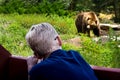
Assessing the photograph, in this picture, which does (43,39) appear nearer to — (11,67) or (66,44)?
(11,67)

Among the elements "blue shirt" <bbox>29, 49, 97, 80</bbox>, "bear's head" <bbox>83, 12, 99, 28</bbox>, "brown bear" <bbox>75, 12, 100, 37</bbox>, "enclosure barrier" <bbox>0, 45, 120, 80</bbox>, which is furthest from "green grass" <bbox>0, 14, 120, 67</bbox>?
"blue shirt" <bbox>29, 49, 97, 80</bbox>

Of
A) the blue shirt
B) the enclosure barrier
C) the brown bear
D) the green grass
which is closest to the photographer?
the blue shirt

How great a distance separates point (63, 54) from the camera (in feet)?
7.77

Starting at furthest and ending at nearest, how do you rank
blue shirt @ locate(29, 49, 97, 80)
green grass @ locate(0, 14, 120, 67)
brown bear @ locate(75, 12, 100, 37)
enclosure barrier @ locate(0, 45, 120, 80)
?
brown bear @ locate(75, 12, 100, 37) < green grass @ locate(0, 14, 120, 67) < enclosure barrier @ locate(0, 45, 120, 80) < blue shirt @ locate(29, 49, 97, 80)

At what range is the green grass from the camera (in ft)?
19.0

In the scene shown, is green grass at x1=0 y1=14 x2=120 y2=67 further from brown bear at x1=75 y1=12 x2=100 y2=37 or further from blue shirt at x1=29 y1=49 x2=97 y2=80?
blue shirt at x1=29 y1=49 x2=97 y2=80

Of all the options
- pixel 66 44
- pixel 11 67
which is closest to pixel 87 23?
pixel 66 44

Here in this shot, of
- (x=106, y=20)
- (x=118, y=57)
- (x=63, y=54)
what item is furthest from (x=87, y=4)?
(x=63, y=54)

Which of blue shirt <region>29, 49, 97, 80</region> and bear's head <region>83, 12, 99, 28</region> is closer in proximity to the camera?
blue shirt <region>29, 49, 97, 80</region>

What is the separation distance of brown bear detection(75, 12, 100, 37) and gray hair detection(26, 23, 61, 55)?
9.46 m

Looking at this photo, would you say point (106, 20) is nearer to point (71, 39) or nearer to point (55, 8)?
point (55, 8)

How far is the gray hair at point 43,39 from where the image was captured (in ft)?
7.66

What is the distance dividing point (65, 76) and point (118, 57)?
2888 mm

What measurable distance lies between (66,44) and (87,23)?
4251 mm
